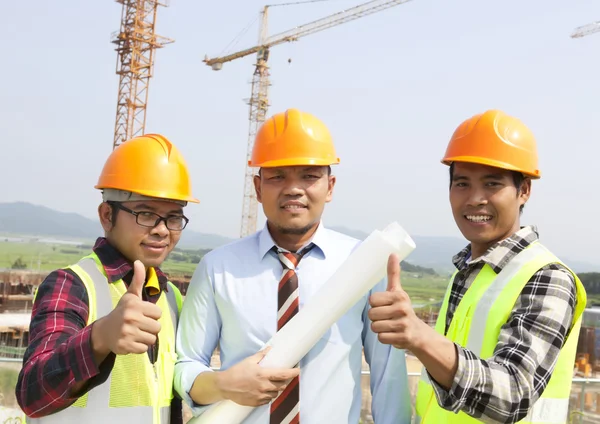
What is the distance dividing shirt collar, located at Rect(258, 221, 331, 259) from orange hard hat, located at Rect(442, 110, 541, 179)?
0.72 m

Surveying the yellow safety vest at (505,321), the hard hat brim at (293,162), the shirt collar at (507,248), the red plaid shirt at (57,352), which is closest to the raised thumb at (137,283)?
the red plaid shirt at (57,352)

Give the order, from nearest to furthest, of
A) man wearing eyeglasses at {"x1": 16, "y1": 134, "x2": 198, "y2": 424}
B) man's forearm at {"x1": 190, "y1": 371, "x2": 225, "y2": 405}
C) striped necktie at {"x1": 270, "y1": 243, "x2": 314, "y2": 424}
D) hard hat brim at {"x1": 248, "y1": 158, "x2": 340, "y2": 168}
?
man wearing eyeglasses at {"x1": 16, "y1": 134, "x2": 198, "y2": 424}
man's forearm at {"x1": 190, "y1": 371, "x2": 225, "y2": 405}
striped necktie at {"x1": 270, "y1": 243, "x2": 314, "y2": 424}
hard hat brim at {"x1": 248, "y1": 158, "x2": 340, "y2": 168}

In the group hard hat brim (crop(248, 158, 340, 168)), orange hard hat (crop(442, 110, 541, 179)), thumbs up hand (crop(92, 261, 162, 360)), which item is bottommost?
thumbs up hand (crop(92, 261, 162, 360))

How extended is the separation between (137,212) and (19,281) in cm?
5140

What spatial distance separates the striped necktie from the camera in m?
2.99

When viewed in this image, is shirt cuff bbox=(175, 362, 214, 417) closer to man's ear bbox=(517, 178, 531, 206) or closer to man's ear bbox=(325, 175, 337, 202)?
man's ear bbox=(325, 175, 337, 202)

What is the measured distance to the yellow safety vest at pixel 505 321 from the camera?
265 cm

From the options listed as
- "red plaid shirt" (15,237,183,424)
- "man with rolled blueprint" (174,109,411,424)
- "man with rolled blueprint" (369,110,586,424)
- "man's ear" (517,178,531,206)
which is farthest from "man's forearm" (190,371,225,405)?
"man's ear" (517,178,531,206)

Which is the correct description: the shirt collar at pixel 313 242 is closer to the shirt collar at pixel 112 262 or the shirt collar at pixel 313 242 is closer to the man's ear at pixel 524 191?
the shirt collar at pixel 112 262

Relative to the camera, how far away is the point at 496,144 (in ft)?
9.83

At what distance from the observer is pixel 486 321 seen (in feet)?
8.86

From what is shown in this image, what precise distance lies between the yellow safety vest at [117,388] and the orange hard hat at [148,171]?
397 mm

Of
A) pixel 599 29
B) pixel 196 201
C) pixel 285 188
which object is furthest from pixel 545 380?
pixel 599 29

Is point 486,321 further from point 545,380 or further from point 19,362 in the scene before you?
point 19,362
